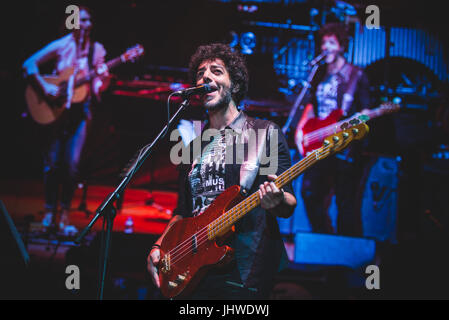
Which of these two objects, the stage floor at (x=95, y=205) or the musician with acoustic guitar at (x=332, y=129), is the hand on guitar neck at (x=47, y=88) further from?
the musician with acoustic guitar at (x=332, y=129)

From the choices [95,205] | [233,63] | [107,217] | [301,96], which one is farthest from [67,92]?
[107,217]

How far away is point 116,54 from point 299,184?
2862 mm

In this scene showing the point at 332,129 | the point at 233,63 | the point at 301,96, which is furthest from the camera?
the point at 301,96

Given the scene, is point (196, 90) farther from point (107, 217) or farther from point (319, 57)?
point (319, 57)

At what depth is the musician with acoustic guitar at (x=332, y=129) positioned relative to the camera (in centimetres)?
441

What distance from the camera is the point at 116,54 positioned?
4.63 m

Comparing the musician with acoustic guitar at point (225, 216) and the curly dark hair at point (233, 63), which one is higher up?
the curly dark hair at point (233, 63)

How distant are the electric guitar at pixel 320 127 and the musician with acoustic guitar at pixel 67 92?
2.61 metres

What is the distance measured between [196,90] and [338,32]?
3.05 meters

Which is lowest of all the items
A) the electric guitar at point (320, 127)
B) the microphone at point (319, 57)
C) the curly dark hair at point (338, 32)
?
the electric guitar at point (320, 127)

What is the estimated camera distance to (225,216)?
1.99 meters

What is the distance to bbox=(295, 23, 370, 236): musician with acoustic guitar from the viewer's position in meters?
4.41

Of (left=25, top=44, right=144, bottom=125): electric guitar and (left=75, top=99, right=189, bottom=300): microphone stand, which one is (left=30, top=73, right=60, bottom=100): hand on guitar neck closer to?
(left=25, top=44, right=144, bottom=125): electric guitar

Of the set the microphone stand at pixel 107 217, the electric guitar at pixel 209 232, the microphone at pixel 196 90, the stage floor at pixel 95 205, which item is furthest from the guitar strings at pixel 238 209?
the stage floor at pixel 95 205
